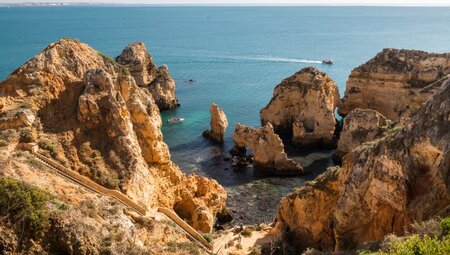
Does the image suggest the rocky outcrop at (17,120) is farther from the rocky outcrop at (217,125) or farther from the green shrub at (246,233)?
the rocky outcrop at (217,125)

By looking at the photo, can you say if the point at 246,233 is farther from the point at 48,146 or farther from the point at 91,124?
the point at 48,146

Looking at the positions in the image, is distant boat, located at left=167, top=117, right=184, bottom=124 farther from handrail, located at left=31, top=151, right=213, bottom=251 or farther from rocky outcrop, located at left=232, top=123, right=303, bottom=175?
handrail, located at left=31, top=151, right=213, bottom=251

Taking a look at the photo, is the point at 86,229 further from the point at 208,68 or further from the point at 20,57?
the point at 20,57

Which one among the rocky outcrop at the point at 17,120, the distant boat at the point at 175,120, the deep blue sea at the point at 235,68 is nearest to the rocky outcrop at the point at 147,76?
the deep blue sea at the point at 235,68

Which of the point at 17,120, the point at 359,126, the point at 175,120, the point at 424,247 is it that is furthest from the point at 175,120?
the point at 424,247

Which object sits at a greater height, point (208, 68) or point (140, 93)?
point (140, 93)

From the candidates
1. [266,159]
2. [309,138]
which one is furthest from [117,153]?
[309,138]

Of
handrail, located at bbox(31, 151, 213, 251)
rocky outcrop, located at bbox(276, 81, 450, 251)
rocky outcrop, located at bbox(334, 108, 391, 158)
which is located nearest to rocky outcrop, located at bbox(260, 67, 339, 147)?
rocky outcrop, located at bbox(334, 108, 391, 158)
